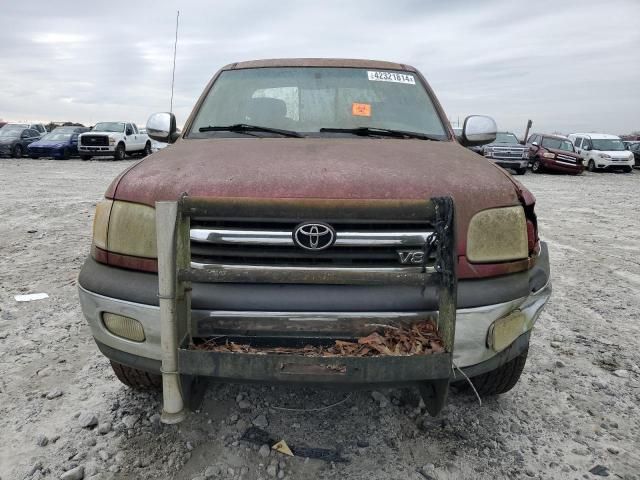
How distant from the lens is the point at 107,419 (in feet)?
8.34

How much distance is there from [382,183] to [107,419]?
6.05ft

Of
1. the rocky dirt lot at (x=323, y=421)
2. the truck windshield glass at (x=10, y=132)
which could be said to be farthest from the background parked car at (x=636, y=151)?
the truck windshield glass at (x=10, y=132)

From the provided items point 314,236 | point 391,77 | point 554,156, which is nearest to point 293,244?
point 314,236

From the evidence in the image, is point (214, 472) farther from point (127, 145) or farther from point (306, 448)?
point (127, 145)

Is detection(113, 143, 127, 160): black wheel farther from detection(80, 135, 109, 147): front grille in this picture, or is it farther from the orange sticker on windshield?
the orange sticker on windshield

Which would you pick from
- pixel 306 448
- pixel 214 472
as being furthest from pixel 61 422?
pixel 306 448

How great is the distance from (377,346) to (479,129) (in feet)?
7.87

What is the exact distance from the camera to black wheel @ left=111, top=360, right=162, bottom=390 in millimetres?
2533

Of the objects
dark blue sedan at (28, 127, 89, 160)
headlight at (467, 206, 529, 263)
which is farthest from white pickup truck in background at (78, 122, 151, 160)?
Answer: headlight at (467, 206, 529, 263)

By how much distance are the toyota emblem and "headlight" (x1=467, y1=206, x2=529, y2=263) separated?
1.99 feet

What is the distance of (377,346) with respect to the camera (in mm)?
1906

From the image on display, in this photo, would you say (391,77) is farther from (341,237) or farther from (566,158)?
(566,158)

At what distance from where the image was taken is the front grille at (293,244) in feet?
6.56

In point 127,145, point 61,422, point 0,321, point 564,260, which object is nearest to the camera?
point 61,422
